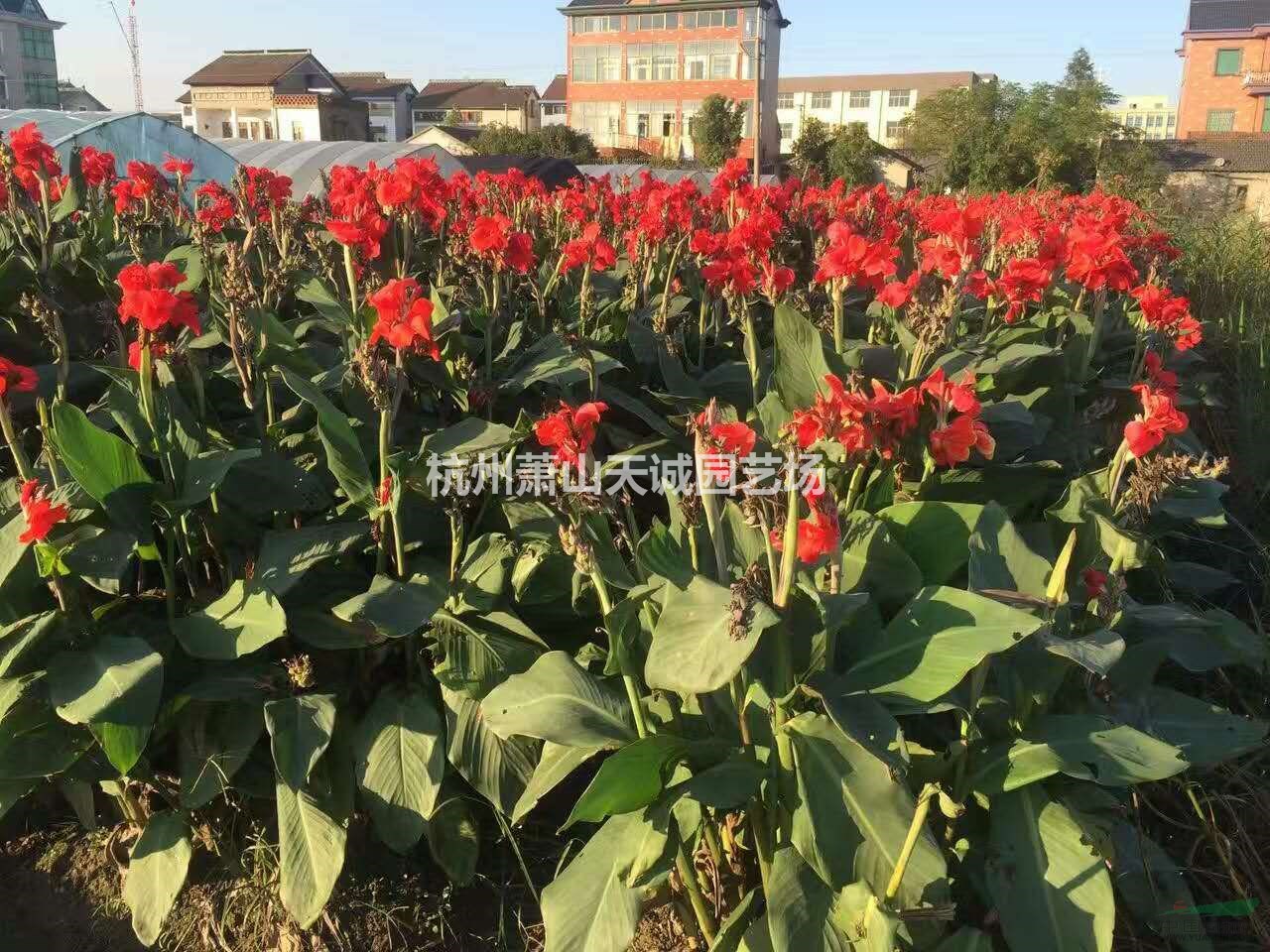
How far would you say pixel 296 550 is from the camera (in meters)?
1.95

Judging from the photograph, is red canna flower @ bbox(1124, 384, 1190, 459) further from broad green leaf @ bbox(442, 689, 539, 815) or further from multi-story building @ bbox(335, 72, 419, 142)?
multi-story building @ bbox(335, 72, 419, 142)

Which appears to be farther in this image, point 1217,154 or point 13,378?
point 1217,154

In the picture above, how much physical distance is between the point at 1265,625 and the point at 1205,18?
180 feet

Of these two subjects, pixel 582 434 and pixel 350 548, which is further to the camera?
pixel 350 548

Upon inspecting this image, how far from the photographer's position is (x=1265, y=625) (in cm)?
299

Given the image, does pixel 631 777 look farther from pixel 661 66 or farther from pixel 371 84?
pixel 371 84

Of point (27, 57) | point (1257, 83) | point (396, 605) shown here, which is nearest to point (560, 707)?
point (396, 605)

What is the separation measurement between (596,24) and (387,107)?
20748 millimetres

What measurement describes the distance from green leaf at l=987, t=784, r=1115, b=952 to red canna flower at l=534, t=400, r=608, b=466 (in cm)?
98

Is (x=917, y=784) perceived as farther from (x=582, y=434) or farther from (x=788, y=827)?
(x=582, y=434)

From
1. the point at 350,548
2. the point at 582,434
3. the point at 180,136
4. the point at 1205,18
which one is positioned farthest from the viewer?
the point at 1205,18

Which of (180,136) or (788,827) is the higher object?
(180,136)

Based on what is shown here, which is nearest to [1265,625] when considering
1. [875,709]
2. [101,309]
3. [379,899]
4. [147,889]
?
[875,709]

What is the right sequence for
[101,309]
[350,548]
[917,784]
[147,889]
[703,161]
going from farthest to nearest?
1. [703,161]
2. [101,309]
3. [350,548]
4. [147,889]
5. [917,784]
